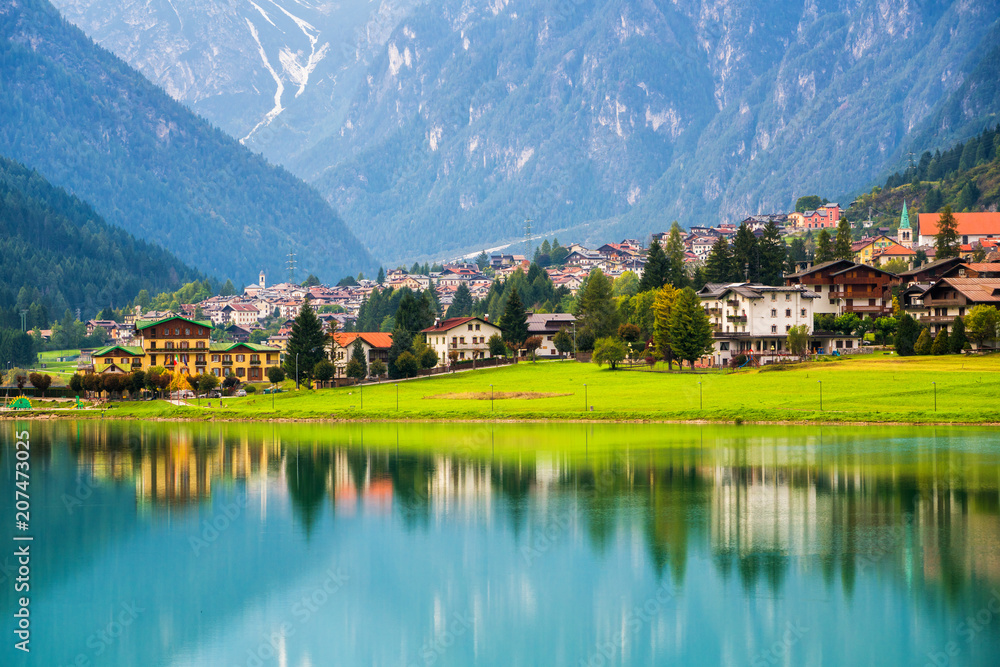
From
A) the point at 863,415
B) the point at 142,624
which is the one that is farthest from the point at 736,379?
the point at 142,624

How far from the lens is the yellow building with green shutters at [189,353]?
126188 mm

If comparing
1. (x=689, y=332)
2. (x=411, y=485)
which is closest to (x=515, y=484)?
(x=411, y=485)

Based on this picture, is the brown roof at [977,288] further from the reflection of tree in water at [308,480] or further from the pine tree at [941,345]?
the reflection of tree in water at [308,480]

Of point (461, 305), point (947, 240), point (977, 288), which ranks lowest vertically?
point (977, 288)

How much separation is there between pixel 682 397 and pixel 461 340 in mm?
44066

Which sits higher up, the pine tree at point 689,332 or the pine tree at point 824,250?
the pine tree at point 824,250

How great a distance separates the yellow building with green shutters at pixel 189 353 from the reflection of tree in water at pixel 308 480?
194ft

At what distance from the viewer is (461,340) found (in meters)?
128

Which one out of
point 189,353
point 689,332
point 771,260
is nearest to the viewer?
point 689,332

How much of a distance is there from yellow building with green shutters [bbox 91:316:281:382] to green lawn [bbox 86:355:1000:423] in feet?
64.2

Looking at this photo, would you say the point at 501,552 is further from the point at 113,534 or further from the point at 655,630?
the point at 113,534

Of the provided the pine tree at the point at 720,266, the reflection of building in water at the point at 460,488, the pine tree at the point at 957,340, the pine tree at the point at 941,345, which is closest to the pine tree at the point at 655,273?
the pine tree at the point at 720,266

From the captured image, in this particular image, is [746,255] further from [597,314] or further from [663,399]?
[663,399]

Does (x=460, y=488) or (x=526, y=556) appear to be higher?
(x=460, y=488)
